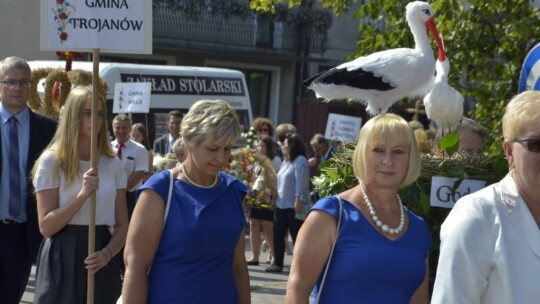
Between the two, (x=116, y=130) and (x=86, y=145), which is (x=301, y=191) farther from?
(x=86, y=145)

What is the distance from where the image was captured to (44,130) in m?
6.75

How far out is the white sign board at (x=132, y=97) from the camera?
1513 centimetres

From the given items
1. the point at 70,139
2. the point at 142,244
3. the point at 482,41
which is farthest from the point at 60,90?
the point at 142,244

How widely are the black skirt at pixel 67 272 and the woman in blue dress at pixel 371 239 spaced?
1.90 m

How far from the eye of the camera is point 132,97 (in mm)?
15453

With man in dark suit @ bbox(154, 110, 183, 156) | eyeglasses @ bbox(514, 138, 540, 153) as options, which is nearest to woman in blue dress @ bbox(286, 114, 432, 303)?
eyeglasses @ bbox(514, 138, 540, 153)

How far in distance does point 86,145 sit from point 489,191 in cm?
295

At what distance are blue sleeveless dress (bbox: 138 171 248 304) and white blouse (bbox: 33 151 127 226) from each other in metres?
1.25

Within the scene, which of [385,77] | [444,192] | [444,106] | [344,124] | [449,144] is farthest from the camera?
[344,124]

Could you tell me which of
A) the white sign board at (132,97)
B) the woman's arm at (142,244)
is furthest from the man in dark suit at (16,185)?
the white sign board at (132,97)

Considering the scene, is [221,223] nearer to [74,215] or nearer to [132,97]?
[74,215]

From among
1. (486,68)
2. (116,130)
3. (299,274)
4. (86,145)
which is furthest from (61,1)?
(486,68)

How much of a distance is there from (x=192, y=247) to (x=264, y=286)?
813 centimetres

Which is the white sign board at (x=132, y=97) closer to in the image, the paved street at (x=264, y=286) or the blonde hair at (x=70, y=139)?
the paved street at (x=264, y=286)
